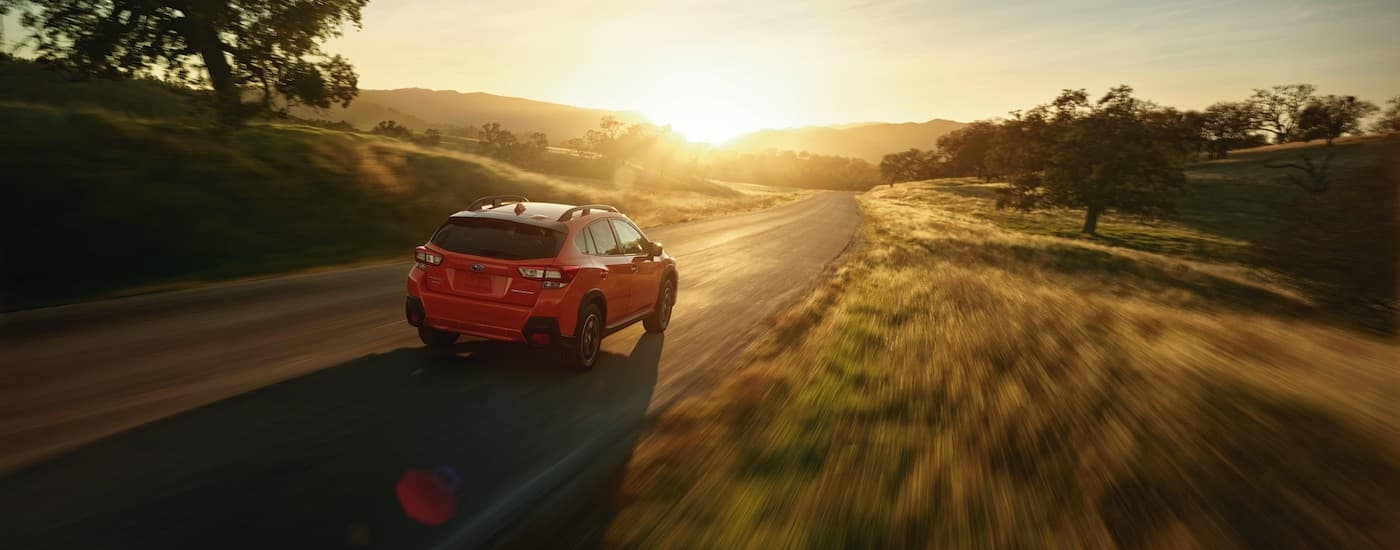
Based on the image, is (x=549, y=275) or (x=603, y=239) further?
(x=603, y=239)

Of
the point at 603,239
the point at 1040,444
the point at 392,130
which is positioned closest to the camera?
the point at 1040,444

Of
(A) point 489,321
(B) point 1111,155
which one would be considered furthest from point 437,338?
(B) point 1111,155

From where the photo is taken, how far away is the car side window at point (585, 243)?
7.15 metres

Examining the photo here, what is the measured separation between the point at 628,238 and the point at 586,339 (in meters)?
1.81

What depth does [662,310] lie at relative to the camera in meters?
9.37

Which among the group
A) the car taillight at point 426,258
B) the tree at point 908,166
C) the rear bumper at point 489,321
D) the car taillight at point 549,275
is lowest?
the tree at point 908,166

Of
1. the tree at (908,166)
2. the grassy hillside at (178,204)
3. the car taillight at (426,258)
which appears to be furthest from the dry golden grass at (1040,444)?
the tree at (908,166)

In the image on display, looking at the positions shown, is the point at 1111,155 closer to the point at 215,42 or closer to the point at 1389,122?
the point at 1389,122

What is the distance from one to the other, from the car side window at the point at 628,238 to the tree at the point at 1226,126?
316ft

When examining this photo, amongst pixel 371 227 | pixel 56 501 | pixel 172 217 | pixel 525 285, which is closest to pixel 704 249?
pixel 371 227

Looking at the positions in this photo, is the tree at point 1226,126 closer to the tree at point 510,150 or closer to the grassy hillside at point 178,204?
the tree at point 510,150

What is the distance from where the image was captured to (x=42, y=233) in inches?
453

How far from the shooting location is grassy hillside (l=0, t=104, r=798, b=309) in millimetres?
11242

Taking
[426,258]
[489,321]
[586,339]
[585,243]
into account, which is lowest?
[586,339]
